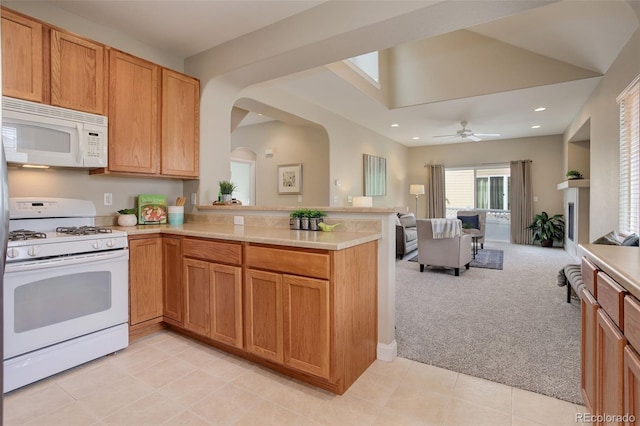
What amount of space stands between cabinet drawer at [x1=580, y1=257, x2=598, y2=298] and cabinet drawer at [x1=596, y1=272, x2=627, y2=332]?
55mm

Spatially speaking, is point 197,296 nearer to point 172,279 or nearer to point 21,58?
point 172,279

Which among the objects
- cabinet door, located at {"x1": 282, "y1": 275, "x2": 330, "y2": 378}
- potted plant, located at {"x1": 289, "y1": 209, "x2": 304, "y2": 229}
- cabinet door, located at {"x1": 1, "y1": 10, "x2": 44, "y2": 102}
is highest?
cabinet door, located at {"x1": 1, "y1": 10, "x2": 44, "y2": 102}

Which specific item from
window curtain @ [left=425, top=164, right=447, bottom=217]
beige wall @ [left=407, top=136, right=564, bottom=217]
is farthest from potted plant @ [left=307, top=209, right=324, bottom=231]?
beige wall @ [left=407, top=136, right=564, bottom=217]

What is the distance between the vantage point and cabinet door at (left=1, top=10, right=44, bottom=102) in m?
2.21

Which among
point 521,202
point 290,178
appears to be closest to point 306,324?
point 290,178

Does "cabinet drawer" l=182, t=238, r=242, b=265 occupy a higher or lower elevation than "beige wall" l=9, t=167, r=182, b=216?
lower

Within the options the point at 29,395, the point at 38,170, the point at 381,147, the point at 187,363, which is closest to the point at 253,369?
the point at 187,363

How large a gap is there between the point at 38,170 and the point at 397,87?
5.04 metres

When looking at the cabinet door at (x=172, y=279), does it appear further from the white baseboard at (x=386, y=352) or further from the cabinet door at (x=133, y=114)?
the white baseboard at (x=386, y=352)

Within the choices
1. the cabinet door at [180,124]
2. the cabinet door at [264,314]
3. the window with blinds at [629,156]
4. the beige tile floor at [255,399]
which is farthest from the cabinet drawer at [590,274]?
the cabinet door at [180,124]

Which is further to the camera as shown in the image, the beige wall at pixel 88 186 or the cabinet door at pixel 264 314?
the beige wall at pixel 88 186

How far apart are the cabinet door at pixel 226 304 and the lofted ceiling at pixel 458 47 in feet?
6.72

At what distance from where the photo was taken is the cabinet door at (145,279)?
8.44 ft

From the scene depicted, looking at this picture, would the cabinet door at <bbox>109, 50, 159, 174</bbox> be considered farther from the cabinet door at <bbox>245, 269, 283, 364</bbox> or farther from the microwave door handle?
the cabinet door at <bbox>245, 269, 283, 364</bbox>
